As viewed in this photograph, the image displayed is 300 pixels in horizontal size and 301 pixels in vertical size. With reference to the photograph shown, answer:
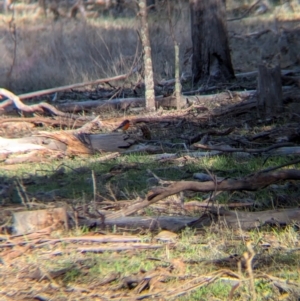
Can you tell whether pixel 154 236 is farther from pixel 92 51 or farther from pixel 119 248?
pixel 92 51

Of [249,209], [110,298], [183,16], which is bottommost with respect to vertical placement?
[183,16]

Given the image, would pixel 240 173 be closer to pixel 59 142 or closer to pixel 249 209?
pixel 249 209

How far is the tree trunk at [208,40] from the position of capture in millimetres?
14312

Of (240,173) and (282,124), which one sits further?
(282,124)

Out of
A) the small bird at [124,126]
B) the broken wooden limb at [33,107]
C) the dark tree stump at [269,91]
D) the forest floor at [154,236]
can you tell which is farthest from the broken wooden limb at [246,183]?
the broken wooden limb at [33,107]

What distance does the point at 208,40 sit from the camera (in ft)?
47.2

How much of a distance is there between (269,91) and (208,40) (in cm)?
436

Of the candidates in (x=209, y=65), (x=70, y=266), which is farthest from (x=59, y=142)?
(x=209, y=65)

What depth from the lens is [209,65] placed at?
14289 millimetres

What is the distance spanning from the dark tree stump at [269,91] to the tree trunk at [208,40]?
4.02m

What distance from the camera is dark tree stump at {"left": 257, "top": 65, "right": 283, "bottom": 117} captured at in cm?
1020

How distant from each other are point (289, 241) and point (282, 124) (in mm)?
5105

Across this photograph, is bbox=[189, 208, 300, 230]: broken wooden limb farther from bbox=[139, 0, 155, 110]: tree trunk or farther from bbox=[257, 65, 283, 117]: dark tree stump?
bbox=[139, 0, 155, 110]: tree trunk

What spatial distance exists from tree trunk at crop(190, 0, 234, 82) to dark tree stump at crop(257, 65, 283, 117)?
13.2ft
